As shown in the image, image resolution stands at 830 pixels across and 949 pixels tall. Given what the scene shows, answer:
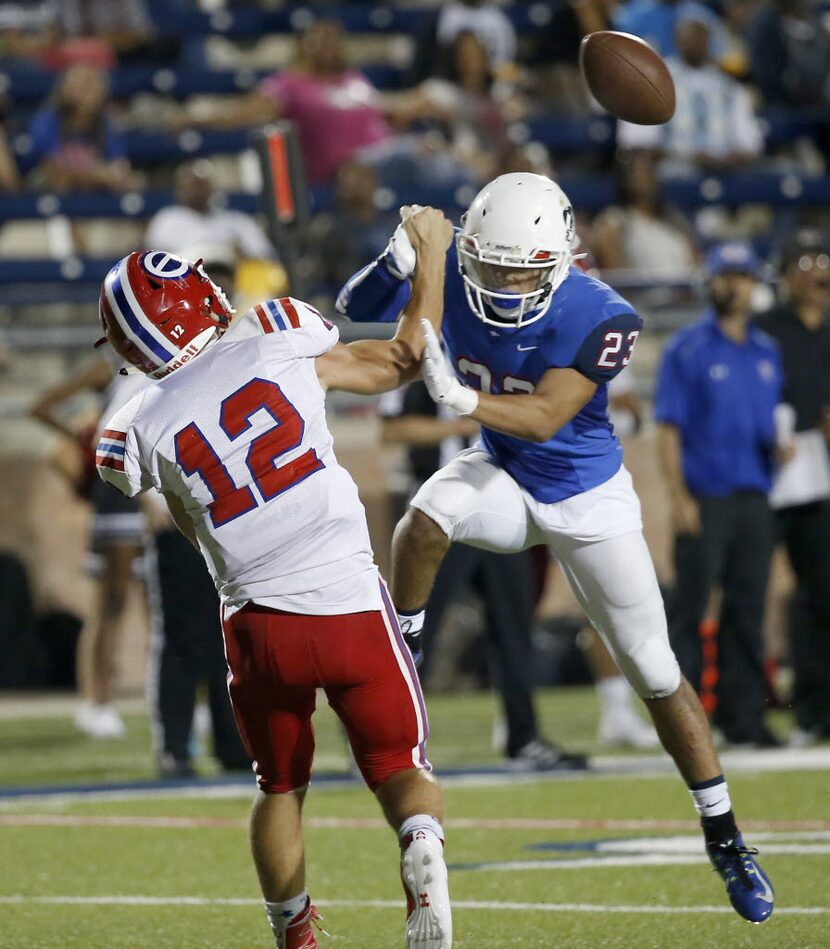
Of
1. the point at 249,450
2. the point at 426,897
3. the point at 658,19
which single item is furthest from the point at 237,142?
the point at 426,897

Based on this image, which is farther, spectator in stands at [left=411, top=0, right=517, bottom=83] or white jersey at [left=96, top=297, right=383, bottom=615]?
spectator in stands at [left=411, top=0, right=517, bottom=83]

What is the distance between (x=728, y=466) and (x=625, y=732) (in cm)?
136

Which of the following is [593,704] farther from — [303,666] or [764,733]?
[303,666]

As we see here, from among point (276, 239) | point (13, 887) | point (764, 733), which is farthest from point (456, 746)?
point (13, 887)

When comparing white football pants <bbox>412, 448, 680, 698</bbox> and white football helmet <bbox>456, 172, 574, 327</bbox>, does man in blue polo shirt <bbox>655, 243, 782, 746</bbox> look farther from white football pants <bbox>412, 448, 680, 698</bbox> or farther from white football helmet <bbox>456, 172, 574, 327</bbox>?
white football helmet <bbox>456, 172, 574, 327</bbox>

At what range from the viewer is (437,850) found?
13.0ft

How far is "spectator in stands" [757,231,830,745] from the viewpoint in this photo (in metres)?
8.65

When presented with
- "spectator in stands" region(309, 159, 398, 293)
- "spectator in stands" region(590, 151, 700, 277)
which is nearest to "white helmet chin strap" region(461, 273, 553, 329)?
"spectator in stands" region(309, 159, 398, 293)

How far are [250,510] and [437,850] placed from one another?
2.73ft

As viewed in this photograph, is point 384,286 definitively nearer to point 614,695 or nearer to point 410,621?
point 410,621

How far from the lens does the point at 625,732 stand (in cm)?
874

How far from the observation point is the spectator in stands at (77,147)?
12070 millimetres

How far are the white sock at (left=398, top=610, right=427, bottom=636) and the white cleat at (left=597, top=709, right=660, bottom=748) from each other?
3495mm

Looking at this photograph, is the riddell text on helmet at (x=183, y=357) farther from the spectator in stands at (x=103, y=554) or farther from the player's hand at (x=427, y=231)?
the spectator in stands at (x=103, y=554)
